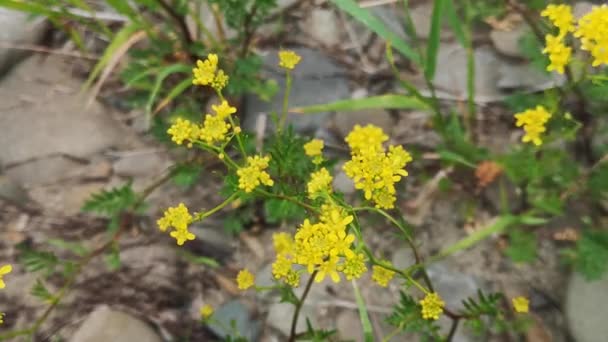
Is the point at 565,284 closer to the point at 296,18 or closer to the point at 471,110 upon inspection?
the point at 471,110

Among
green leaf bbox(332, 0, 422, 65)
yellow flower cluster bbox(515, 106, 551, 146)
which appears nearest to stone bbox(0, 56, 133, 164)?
green leaf bbox(332, 0, 422, 65)

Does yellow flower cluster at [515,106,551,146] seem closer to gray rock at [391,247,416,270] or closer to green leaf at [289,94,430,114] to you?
green leaf at [289,94,430,114]

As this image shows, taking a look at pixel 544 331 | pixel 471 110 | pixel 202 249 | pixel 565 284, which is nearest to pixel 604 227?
pixel 565 284

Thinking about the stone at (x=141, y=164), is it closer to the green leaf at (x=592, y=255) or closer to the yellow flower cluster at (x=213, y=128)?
the yellow flower cluster at (x=213, y=128)

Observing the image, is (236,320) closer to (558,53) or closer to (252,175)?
(252,175)

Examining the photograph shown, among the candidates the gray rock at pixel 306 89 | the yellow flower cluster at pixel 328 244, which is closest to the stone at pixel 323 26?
the gray rock at pixel 306 89

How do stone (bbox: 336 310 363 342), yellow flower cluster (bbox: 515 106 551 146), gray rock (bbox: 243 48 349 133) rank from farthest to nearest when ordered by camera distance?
gray rock (bbox: 243 48 349 133) → stone (bbox: 336 310 363 342) → yellow flower cluster (bbox: 515 106 551 146)

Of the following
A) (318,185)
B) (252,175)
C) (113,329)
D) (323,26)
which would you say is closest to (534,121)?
(318,185)
